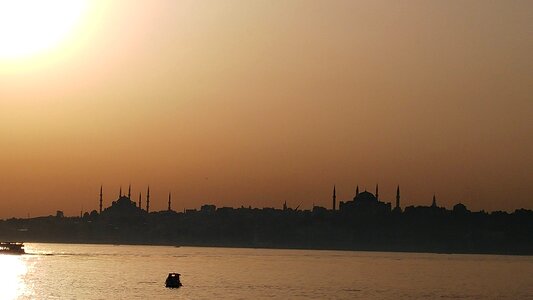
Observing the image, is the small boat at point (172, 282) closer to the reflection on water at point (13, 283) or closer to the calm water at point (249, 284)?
the calm water at point (249, 284)

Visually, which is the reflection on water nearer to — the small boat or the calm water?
the calm water

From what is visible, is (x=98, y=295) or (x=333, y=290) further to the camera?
Result: (x=333, y=290)

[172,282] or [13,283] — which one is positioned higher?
[172,282]

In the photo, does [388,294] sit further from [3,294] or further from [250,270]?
[250,270]

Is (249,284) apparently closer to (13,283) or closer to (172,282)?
(172,282)

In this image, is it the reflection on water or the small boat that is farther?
the small boat

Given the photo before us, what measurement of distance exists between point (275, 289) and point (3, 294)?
33.2 metres

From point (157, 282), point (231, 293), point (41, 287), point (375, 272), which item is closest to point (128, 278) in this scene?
point (157, 282)

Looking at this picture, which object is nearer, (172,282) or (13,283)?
(172,282)

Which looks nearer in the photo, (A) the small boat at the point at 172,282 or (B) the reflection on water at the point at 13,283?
(B) the reflection on water at the point at 13,283

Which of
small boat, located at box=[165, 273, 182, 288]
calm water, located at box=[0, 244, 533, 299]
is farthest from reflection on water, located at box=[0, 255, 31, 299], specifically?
small boat, located at box=[165, 273, 182, 288]

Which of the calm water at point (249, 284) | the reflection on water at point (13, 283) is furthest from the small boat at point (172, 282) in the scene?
the reflection on water at point (13, 283)

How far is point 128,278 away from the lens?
528 ft

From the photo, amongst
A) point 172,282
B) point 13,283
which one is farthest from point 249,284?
point 13,283
